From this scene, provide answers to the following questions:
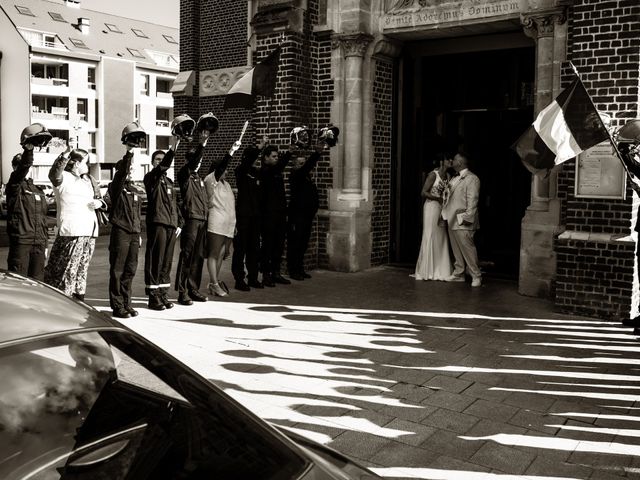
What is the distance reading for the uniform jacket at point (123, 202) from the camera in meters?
8.41

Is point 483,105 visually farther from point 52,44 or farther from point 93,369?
point 52,44

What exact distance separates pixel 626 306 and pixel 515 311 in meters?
1.34

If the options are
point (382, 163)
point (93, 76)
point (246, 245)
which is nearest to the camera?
point (246, 245)

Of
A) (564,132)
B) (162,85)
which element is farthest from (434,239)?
(162,85)

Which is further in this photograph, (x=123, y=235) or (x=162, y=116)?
(x=162, y=116)

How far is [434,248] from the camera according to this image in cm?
1165

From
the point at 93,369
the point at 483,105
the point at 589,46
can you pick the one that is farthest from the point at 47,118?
the point at 93,369

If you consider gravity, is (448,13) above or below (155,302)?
above

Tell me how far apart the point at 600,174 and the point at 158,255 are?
220 inches

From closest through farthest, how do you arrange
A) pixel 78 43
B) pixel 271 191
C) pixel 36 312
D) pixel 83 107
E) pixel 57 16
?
pixel 36 312
pixel 271 191
pixel 83 107
pixel 78 43
pixel 57 16

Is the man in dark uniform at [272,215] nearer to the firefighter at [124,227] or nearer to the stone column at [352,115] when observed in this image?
the stone column at [352,115]

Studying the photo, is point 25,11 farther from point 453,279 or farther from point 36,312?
point 36,312

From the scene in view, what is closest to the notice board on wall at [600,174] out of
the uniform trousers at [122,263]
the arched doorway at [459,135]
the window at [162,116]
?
the arched doorway at [459,135]

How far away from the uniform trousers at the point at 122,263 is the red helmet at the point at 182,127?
1.47m
